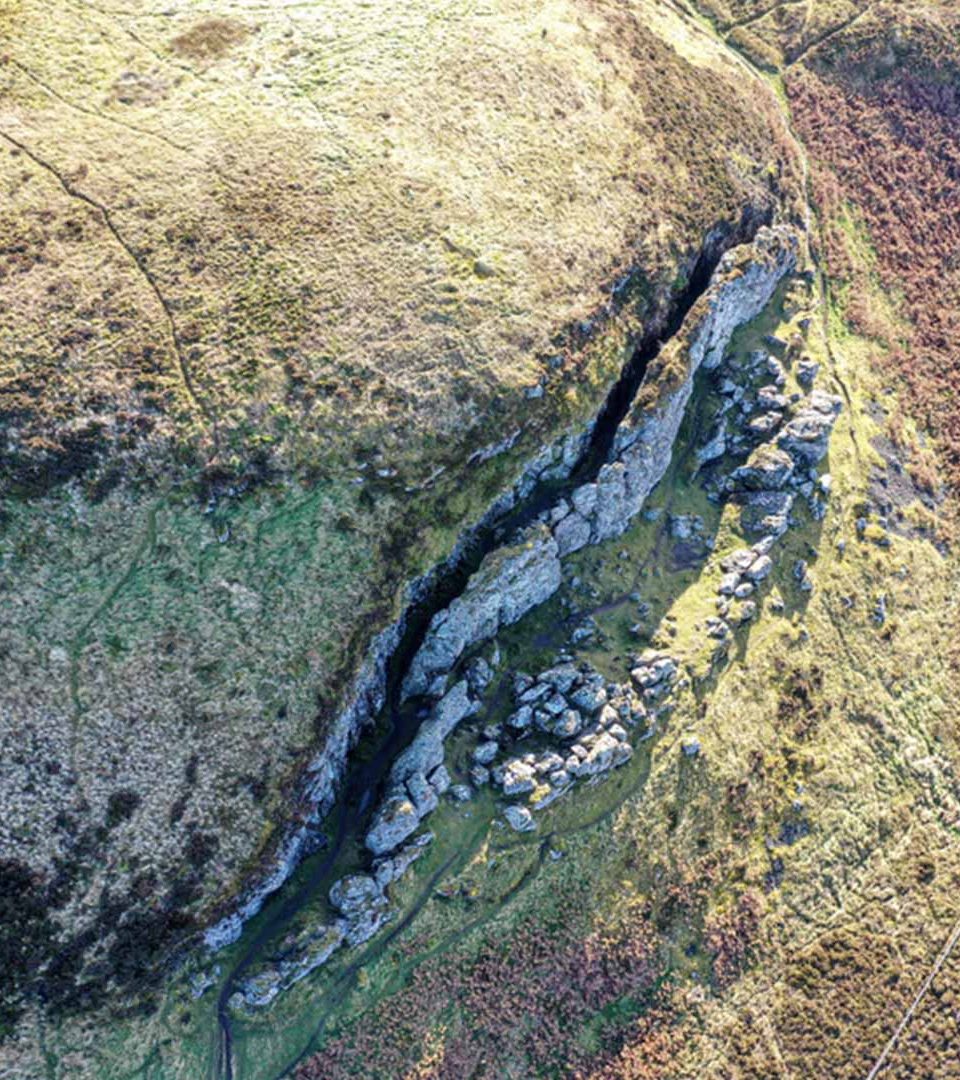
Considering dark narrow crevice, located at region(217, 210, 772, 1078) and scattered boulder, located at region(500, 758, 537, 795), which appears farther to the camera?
scattered boulder, located at region(500, 758, 537, 795)

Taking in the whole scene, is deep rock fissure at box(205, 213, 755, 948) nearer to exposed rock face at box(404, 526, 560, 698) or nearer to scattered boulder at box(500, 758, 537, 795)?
exposed rock face at box(404, 526, 560, 698)

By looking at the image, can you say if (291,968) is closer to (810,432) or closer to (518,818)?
(518,818)

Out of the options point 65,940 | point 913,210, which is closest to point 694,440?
point 913,210

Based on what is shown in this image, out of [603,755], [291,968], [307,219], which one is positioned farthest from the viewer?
[307,219]

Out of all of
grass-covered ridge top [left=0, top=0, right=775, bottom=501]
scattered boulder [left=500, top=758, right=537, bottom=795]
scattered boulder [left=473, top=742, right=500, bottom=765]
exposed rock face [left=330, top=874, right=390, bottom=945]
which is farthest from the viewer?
scattered boulder [left=473, top=742, right=500, bottom=765]

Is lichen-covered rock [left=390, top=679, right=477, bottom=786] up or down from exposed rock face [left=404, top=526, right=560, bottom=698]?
down

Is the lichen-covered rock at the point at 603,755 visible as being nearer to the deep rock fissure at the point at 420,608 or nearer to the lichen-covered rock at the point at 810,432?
the deep rock fissure at the point at 420,608

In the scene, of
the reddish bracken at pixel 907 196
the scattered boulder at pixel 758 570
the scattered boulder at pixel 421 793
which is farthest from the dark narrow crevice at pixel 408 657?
the reddish bracken at pixel 907 196

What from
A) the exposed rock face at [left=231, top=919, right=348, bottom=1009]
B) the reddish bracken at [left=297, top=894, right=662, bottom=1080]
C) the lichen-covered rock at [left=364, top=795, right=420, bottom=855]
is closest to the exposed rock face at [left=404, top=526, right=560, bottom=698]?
the lichen-covered rock at [left=364, top=795, right=420, bottom=855]

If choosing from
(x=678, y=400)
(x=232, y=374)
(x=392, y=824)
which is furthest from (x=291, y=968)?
(x=678, y=400)
